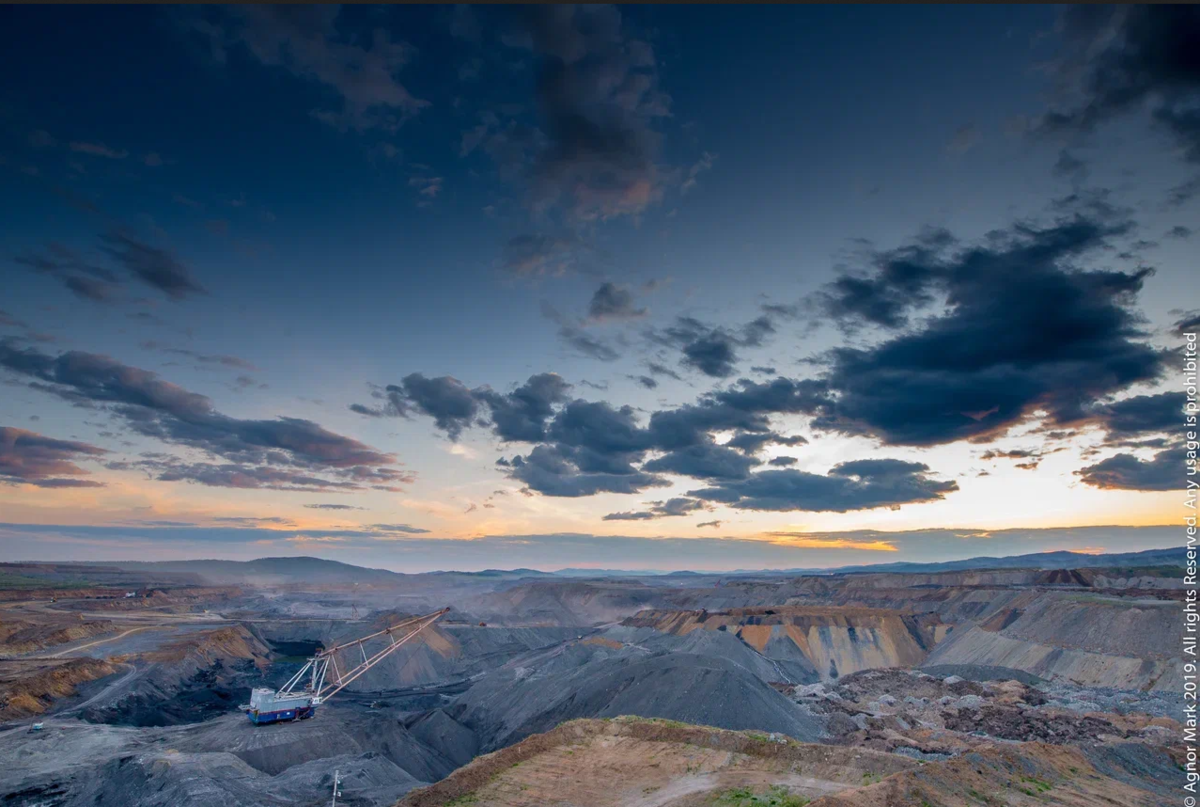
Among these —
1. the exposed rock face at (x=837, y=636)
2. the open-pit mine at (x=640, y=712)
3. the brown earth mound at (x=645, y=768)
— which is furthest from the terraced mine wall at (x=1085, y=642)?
the brown earth mound at (x=645, y=768)

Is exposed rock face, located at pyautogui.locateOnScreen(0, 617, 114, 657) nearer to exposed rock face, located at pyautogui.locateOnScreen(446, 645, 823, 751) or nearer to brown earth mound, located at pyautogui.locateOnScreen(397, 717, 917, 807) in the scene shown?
exposed rock face, located at pyautogui.locateOnScreen(446, 645, 823, 751)

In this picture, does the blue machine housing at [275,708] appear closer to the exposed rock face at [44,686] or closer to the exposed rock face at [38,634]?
the exposed rock face at [44,686]

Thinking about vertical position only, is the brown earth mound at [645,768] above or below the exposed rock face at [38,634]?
above

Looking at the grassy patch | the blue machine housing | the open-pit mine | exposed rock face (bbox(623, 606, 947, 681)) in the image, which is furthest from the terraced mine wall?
the blue machine housing

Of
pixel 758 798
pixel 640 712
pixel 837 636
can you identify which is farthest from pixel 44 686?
pixel 837 636

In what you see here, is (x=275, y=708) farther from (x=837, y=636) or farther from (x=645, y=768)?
(x=837, y=636)

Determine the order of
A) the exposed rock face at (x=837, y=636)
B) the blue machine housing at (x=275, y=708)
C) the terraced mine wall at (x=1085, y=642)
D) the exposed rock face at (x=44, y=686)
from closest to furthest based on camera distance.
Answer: the blue machine housing at (x=275, y=708)
the exposed rock face at (x=44, y=686)
the terraced mine wall at (x=1085, y=642)
the exposed rock face at (x=837, y=636)

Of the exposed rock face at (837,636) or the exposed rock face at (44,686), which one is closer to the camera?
the exposed rock face at (44,686)

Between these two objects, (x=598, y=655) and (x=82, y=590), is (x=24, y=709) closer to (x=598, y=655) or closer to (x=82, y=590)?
(x=598, y=655)
